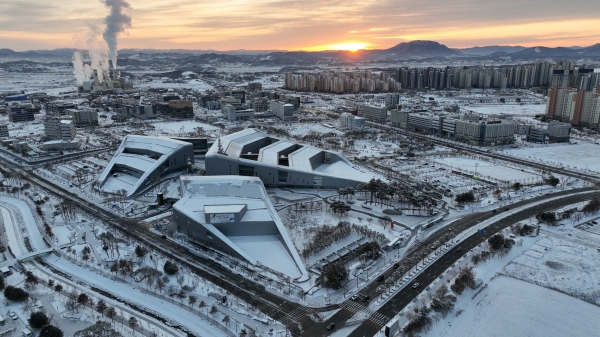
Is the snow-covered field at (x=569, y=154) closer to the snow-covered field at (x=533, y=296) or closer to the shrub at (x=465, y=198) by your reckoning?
the shrub at (x=465, y=198)

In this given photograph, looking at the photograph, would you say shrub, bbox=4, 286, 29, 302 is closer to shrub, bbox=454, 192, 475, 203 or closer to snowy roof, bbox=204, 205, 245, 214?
snowy roof, bbox=204, 205, 245, 214

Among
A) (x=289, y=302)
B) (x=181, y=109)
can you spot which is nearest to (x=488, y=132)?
(x=289, y=302)

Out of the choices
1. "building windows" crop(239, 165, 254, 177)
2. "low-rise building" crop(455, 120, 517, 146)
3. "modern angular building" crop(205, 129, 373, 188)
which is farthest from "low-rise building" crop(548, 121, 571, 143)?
"building windows" crop(239, 165, 254, 177)

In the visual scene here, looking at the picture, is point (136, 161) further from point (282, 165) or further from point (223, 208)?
point (223, 208)

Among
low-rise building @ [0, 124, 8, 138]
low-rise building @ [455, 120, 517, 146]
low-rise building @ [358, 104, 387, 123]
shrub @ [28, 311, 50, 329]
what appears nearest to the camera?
shrub @ [28, 311, 50, 329]

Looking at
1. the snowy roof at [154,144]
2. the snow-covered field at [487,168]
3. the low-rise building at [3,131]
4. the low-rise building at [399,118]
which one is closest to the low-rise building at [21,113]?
the low-rise building at [3,131]

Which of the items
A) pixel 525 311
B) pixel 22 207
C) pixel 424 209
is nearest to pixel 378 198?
pixel 424 209
